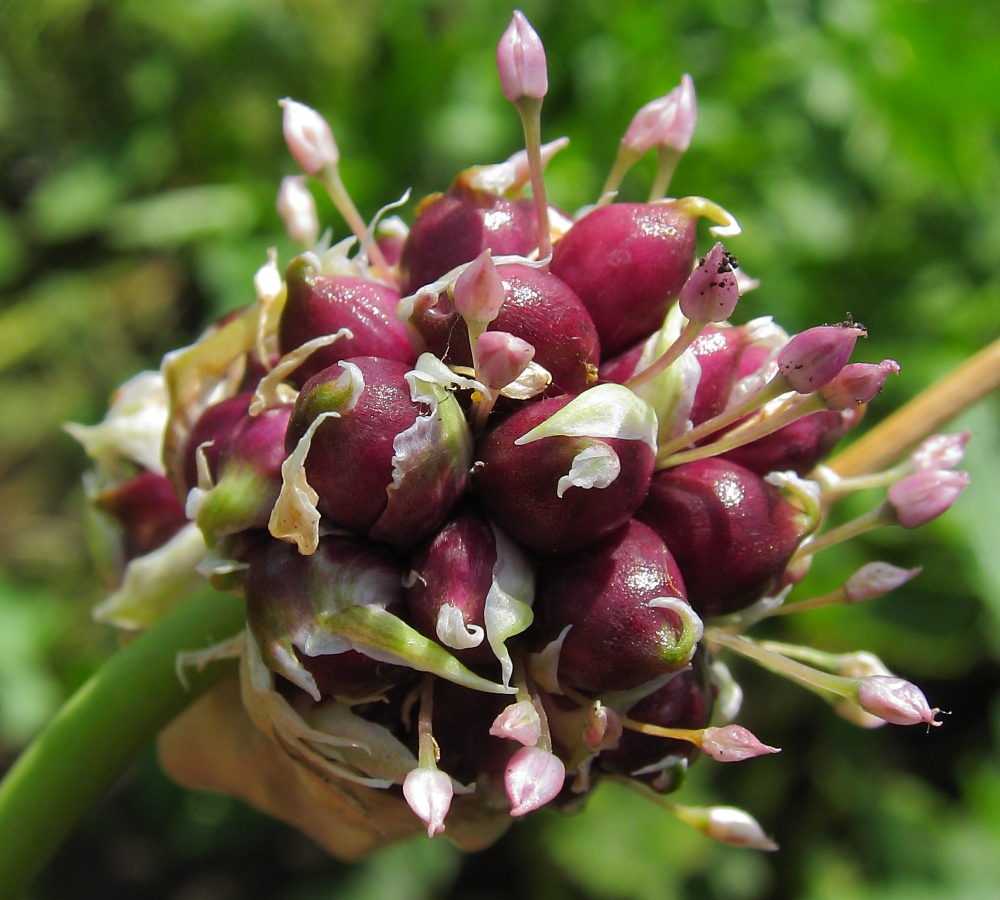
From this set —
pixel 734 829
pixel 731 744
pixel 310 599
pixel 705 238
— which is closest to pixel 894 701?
pixel 731 744

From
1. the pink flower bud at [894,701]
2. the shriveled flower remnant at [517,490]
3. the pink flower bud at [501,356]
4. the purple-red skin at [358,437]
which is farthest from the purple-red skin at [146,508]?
the pink flower bud at [894,701]

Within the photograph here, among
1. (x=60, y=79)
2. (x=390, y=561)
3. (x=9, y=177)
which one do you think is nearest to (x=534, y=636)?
(x=390, y=561)

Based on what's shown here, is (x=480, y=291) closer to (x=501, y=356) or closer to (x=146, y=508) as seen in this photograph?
(x=501, y=356)

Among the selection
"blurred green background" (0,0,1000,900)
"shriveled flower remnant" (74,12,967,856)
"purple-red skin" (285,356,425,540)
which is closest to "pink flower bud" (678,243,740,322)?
"shriveled flower remnant" (74,12,967,856)

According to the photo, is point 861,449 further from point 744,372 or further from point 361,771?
point 361,771

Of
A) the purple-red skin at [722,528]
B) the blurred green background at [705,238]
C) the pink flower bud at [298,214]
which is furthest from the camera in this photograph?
the blurred green background at [705,238]

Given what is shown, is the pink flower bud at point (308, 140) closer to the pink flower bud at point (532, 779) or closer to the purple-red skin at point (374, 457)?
the purple-red skin at point (374, 457)

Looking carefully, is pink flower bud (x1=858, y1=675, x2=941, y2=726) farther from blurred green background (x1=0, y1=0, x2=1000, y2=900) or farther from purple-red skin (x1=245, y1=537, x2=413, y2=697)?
blurred green background (x1=0, y1=0, x2=1000, y2=900)

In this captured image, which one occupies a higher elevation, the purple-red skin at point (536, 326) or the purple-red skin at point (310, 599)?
the purple-red skin at point (536, 326)
